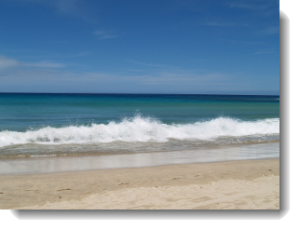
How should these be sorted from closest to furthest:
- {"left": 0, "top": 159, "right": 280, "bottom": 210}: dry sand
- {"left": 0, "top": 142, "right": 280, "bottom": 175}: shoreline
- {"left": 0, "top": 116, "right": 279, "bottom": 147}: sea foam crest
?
{"left": 0, "top": 159, "right": 280, "bottom": 210}: dry sand, {"left": 0, "top": 142, "right": 280, "bottom": 175}: shoreline, {"left": 0, "top": 116, "right": 279, "bottom": 147}: sea foam crest

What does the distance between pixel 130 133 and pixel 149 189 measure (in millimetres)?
4197

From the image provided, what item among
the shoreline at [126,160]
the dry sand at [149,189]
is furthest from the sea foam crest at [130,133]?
the dry sand at [149,189]

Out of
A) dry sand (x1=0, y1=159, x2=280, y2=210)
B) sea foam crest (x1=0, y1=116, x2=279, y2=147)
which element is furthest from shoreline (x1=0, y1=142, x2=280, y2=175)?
sea foam crest (x1=0, y1=116, x2=279, y2=147)

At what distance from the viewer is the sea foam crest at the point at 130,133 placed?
6.49 m

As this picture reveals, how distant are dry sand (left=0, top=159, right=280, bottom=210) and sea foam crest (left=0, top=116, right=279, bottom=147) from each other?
8.86ft

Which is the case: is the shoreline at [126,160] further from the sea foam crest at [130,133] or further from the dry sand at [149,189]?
the sea foam crest at [130,133]

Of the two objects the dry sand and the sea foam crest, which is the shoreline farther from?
the sea foam crest

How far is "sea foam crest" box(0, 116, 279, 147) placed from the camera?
6488mm

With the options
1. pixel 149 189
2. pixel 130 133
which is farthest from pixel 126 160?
pixel 130 133

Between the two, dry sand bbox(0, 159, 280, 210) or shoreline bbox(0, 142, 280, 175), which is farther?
shoreline bbox(0, 142, 280, 175)

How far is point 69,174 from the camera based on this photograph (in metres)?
4.01

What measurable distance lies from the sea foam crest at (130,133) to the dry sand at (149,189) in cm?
270

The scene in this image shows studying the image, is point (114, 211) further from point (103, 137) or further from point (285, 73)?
point (103, 137)
